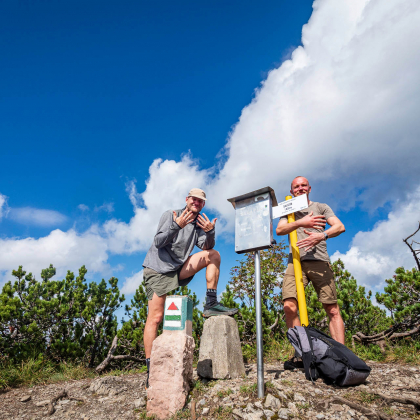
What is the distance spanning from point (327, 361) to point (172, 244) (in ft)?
6.96

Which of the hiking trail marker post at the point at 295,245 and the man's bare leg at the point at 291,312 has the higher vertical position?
the hiking trail marker post at the point at 295,245

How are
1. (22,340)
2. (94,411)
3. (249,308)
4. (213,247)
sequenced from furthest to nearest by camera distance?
(249,308) < (22,340) < (213,247) < (94,411)

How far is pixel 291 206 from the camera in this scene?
3195 millimetres

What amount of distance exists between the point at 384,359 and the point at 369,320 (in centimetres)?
121

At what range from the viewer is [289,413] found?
91.8 inches

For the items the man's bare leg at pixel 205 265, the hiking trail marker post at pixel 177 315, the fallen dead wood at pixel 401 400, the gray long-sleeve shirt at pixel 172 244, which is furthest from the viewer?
the man's bare leg at pixel 205 265

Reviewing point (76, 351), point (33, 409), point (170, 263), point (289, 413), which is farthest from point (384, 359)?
point (76, 351)

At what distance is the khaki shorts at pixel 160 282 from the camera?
348 centimetres

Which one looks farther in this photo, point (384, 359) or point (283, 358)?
point (283, 358)

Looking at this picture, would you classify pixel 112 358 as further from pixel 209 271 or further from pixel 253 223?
pixel 253 223

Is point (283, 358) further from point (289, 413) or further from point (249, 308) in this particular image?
point (289, 413)

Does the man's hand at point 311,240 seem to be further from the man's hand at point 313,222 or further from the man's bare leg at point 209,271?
the man's bare leg at point 209,271

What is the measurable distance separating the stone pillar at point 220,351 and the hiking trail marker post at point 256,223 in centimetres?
116

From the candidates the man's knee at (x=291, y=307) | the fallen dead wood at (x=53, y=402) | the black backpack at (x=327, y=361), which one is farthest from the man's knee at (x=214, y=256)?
the fallen dead wood at (x=53, y=402)
